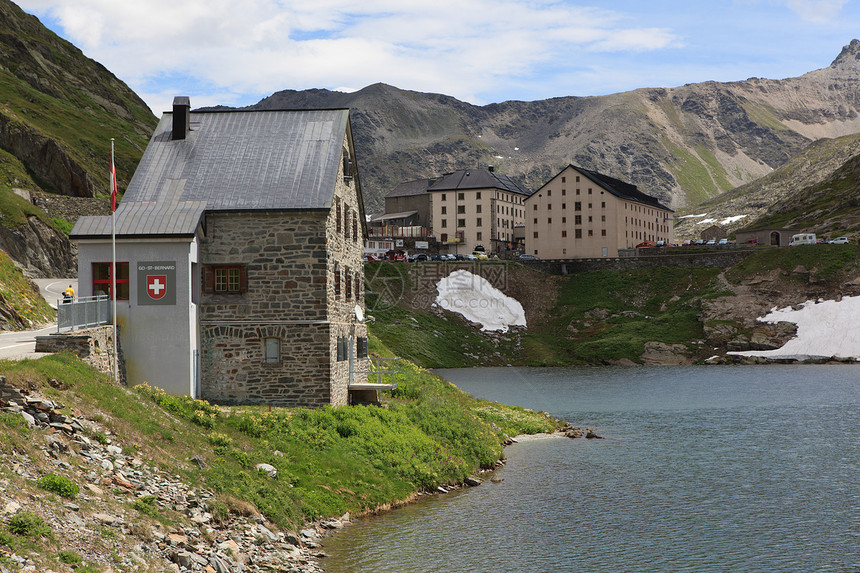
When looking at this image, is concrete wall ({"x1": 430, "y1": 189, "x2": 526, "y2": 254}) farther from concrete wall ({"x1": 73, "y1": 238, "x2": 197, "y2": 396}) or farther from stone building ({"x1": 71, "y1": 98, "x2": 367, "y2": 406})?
concrete wall ({"x1": 73, "y1": 238, "x2": 197, "y2": 396})

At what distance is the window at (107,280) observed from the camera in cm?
3406

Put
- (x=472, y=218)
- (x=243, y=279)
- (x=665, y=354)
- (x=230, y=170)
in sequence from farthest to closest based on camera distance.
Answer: (x=472, y=218), (x=665, y=354), (x=230, y=170), (x=243, y=279)

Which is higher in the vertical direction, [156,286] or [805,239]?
[805,239]

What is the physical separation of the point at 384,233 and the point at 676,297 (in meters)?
79.8

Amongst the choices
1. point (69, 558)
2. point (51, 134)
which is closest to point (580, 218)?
point (51, 134)

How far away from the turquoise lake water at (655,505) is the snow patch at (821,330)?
39850mm

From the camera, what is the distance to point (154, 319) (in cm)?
3406

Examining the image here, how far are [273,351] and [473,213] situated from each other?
137 meters

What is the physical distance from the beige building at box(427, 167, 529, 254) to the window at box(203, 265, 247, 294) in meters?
130

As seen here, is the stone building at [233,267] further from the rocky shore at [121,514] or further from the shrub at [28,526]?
the shrub at [28,526]

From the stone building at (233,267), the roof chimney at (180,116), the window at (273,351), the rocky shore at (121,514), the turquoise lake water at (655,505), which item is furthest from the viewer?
the roof chimney at (180,116)

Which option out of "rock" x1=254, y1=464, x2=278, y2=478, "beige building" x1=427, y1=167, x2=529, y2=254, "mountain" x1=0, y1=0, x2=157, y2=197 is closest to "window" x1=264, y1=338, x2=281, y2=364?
"rock" x1=254, y1=464, x2=278, y2=478

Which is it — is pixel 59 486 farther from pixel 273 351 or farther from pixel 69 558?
pixel 273 351

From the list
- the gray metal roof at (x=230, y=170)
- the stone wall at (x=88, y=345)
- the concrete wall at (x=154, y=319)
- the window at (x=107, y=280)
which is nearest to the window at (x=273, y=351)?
the concrete wall at (x=154, y=319)
